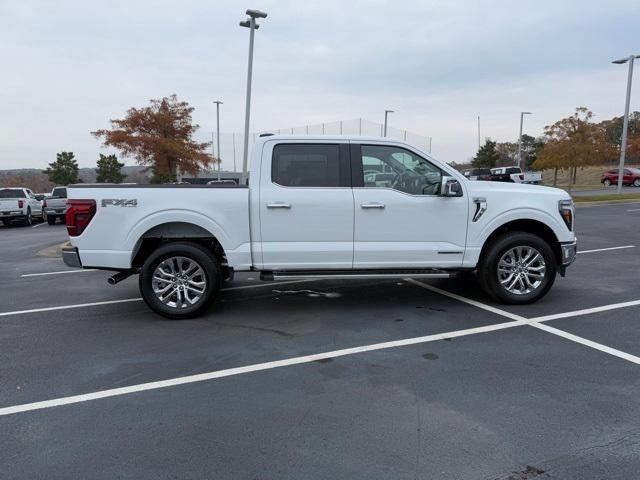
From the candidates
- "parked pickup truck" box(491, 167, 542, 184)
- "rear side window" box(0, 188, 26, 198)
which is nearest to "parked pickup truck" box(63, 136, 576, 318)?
"rear side window" box(0, 188, 26, 198)

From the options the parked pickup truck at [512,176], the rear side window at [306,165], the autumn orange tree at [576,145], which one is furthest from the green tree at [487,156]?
the rear side window at [306,165]

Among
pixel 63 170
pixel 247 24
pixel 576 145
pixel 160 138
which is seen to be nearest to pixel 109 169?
pixel 63 170

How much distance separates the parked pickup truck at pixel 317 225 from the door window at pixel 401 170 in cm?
1

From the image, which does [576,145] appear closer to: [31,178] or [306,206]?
[306,206]

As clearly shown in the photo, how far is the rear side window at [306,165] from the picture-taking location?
18.8 ft

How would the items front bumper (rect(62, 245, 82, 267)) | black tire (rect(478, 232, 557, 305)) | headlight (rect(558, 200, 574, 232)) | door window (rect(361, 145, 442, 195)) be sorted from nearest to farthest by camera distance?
front bumper (rect(62, 245, 82, 267)) → door window (rect(361, 145, 442, 195)) → black tire (rect(478, 232, 557, 305)) → headlight (rect(558, 200, 574, 232))

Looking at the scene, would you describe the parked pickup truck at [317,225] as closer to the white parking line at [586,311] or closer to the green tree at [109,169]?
the white parking line at [586,311]

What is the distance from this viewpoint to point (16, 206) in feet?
74.9

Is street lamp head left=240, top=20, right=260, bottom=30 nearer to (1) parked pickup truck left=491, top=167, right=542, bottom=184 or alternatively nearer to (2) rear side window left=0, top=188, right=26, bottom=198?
(2) rear side window left=0, top=188, right=26, bottom=198

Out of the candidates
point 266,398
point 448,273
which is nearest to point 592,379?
point 448,273

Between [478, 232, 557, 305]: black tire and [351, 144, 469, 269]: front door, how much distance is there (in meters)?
0.37

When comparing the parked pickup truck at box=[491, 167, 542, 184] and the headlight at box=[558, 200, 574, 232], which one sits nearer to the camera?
the headlight at box=[558, 200, 574, 232]

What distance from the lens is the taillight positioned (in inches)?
216

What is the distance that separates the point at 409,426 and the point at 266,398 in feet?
3.62
